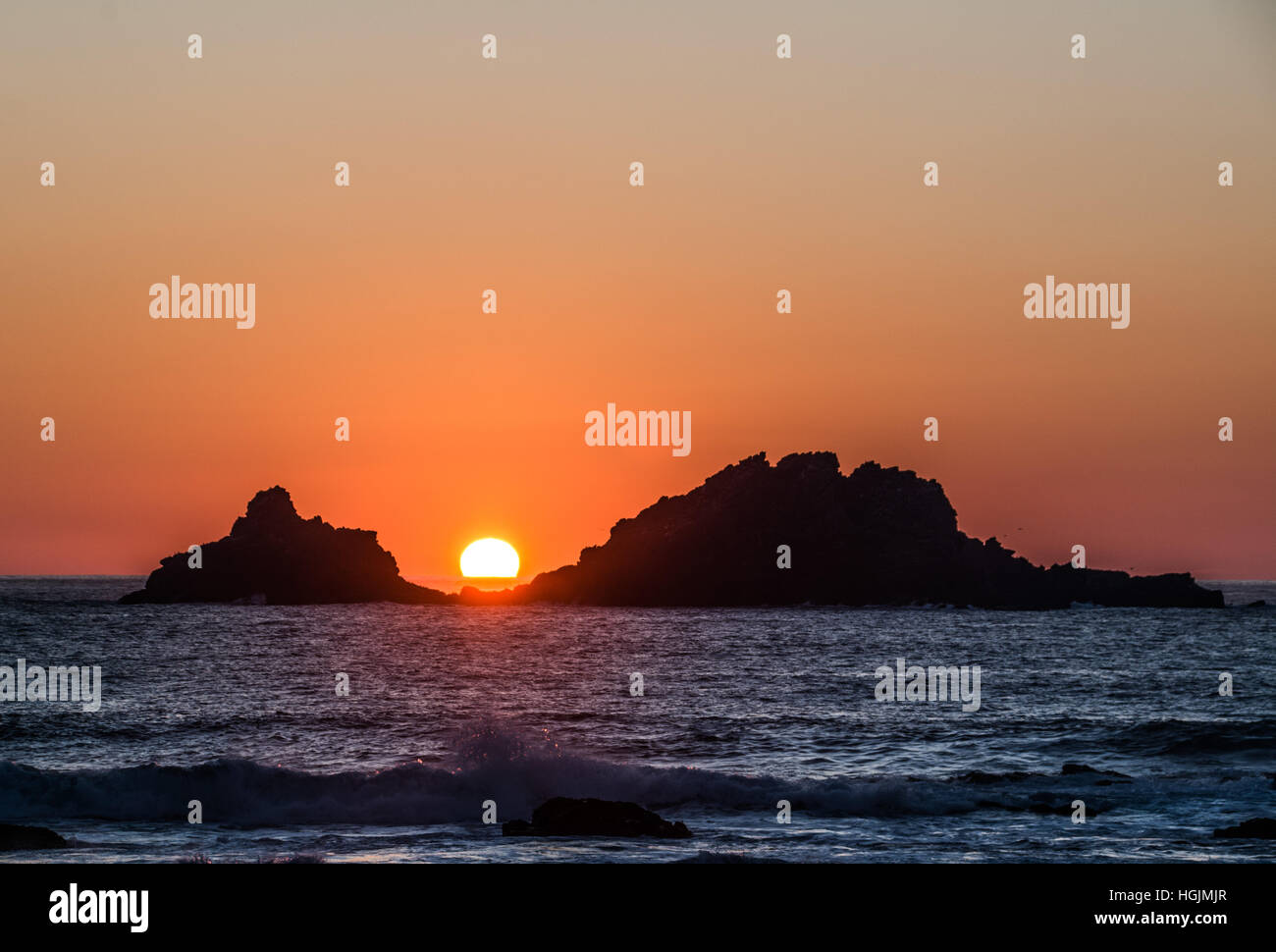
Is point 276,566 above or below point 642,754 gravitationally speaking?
above

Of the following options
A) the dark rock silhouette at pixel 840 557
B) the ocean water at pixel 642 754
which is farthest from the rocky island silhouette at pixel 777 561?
the ocean water at pixel 642 754

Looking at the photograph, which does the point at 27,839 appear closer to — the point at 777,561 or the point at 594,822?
the point at 594,822

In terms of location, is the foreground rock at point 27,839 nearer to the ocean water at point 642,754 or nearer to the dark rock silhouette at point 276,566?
the ocean water at point 642,754

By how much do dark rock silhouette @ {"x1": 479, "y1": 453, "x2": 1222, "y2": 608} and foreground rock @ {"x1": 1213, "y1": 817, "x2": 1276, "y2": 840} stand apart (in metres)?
151

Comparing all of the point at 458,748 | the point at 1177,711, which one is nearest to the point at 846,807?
the point at 458,748

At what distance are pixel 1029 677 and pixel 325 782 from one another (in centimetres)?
4592

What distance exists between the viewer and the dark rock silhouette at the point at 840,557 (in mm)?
171375

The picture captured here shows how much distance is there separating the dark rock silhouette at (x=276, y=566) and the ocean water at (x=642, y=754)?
288 feet

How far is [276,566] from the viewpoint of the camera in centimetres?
17412

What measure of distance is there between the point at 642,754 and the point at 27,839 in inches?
761

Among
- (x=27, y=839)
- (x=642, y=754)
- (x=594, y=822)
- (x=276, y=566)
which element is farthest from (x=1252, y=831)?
(x=276, y=566)

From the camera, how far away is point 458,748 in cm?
3014

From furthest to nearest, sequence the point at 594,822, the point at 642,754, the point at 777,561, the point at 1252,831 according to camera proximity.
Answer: the point at 777,561, the point at 642,754, the point at 594,822, the point at 1252,831

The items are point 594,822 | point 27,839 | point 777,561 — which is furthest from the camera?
point 777,561
